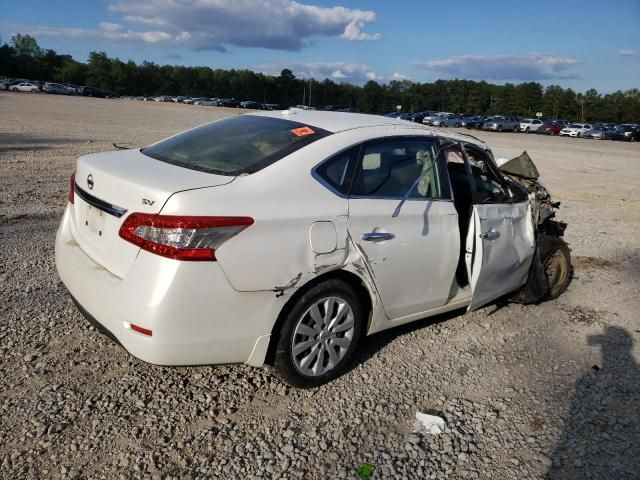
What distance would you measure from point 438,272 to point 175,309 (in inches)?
78.6

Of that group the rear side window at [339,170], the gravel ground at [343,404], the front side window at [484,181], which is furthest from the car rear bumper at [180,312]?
the front side window at [484,181]

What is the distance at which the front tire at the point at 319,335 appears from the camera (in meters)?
3.10

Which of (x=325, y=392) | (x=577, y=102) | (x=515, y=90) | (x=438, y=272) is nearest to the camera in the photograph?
(x=325, y=392)

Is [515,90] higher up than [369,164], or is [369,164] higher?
[515,90]

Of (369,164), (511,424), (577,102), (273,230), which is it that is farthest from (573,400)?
(577,102)

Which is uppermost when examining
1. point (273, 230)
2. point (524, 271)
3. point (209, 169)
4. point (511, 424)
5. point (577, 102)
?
point (577, 102)

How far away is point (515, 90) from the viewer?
11881 cm

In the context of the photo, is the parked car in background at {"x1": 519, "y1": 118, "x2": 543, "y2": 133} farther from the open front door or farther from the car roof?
the car roof

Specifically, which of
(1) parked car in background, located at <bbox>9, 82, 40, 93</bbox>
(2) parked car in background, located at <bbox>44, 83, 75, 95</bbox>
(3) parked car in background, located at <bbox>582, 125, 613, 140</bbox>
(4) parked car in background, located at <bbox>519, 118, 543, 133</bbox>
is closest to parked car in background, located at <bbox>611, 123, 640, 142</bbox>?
(3) parked car in background, located at <bbox>582, 125, 613, 140</bbox>

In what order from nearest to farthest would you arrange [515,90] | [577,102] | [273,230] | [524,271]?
[273,230] → [524,271] → [577,102] → [515,90]

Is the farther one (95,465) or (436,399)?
(436,399)

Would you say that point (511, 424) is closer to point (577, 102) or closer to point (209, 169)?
point (209, 169)

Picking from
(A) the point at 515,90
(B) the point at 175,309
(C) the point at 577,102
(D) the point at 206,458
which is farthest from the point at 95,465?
(A) the point at 515,90

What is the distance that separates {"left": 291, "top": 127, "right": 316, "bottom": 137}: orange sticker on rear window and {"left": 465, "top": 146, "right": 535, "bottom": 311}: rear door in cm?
144
